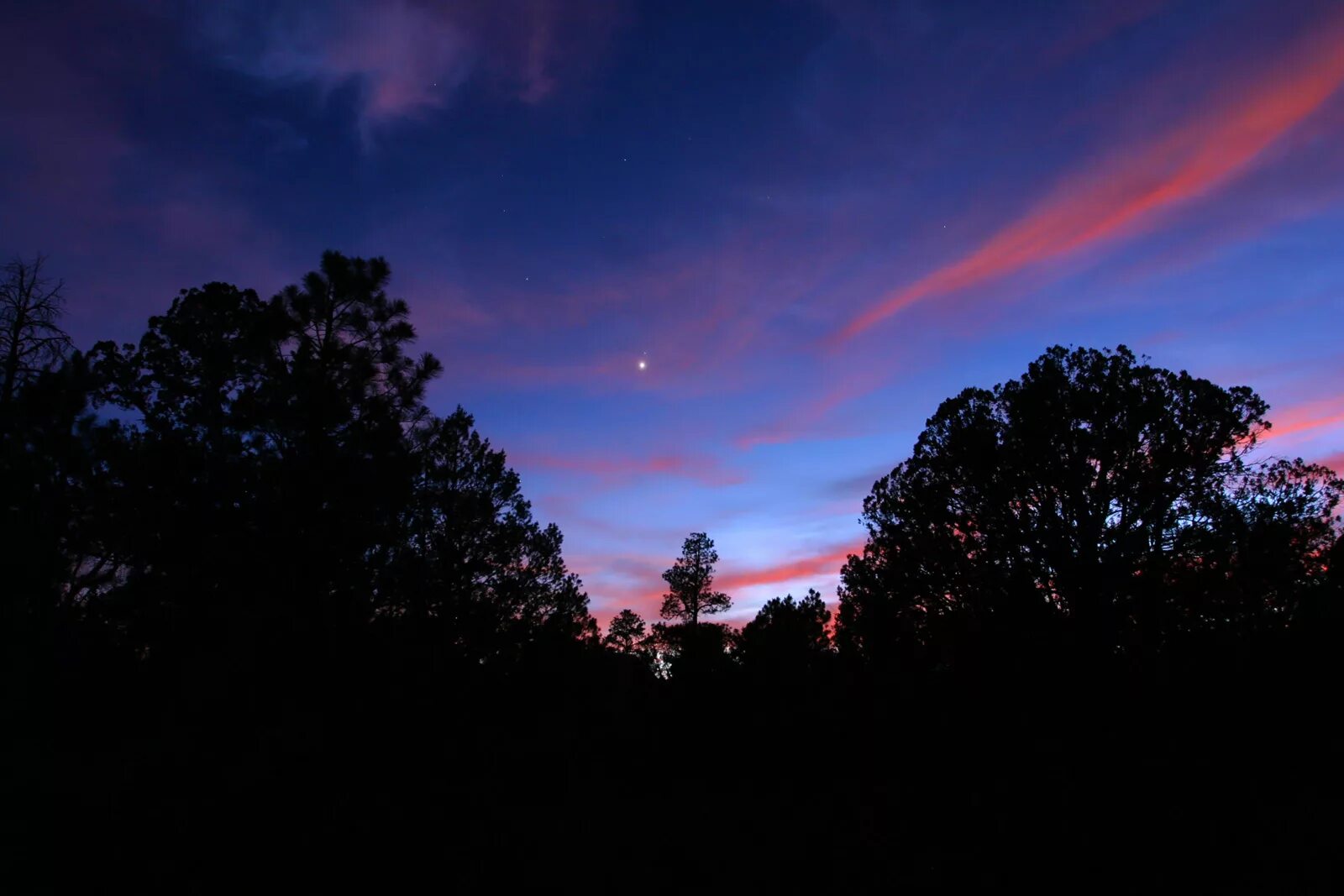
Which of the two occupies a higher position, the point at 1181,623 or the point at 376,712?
the point at 1181,623

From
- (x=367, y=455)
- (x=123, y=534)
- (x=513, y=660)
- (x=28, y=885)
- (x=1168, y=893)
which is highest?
(x=367, y=455)

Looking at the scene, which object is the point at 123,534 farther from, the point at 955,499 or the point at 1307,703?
the point at 955,499

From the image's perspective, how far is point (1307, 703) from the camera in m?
12.9

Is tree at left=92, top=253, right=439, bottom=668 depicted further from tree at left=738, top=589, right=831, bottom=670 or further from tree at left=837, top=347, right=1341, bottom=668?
tree at left=837, top=347, right=1341, bottom=668

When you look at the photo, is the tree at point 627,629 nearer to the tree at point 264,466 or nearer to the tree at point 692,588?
the tree at point 692,588

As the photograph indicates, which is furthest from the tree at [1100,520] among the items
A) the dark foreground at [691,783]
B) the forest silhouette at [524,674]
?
the dark foreground at [691,783]

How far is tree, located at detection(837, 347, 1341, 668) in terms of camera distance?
22422mm

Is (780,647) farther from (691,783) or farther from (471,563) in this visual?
(471,563)

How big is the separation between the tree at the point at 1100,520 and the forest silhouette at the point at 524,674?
4.8 inches

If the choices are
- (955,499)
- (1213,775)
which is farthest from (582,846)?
(955,499)

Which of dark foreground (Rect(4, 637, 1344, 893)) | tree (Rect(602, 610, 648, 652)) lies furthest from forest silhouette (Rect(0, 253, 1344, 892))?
tree (Rect(602, 610, 648, 652))

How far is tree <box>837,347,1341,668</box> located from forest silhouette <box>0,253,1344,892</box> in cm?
12

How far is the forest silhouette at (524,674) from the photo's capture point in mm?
9094

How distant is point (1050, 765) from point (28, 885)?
1354cm
